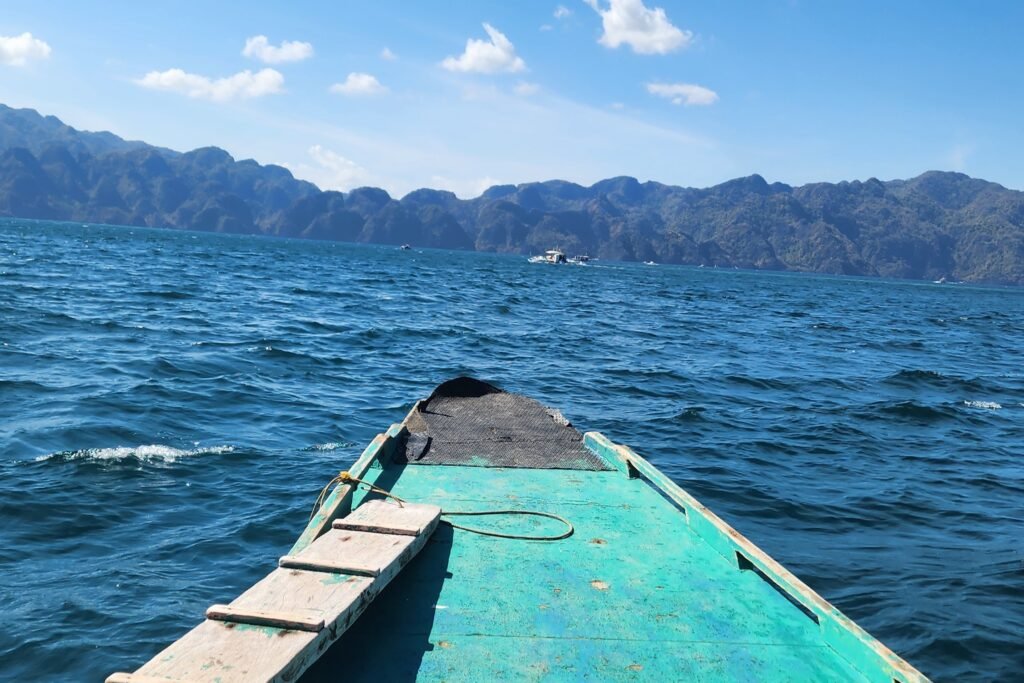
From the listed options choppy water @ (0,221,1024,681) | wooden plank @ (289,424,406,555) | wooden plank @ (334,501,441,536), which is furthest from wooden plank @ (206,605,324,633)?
choppy water @ (0,221,1024,681)

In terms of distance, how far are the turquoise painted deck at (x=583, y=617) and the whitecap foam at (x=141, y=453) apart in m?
5.92

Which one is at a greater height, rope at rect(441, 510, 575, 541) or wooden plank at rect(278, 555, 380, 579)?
wooden plank at rect(278, 555, 380, 579)

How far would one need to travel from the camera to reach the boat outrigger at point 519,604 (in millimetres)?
3482

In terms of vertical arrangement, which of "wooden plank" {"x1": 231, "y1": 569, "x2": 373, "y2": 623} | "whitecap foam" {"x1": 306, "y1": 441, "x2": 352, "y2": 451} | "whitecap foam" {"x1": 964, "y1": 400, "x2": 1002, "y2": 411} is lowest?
"whitecap foam" {"x1": 306, "y1": 441, "x2": 352, "y2": 451}

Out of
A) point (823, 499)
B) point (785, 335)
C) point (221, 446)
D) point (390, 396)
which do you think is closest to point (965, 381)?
point (785, 335)

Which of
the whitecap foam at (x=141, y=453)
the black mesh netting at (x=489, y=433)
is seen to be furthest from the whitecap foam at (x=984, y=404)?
the whitecap foam at (x=141, y=453)

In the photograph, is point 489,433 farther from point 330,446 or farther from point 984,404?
point 984,404

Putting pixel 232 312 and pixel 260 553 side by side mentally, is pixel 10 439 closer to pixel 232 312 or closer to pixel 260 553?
pixel 260 553

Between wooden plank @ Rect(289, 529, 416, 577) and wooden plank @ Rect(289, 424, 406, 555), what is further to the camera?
wooden plank @ Rect(289, 424, 406, 555)

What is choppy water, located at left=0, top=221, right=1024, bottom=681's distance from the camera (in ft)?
21.5

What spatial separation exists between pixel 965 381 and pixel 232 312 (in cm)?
2540

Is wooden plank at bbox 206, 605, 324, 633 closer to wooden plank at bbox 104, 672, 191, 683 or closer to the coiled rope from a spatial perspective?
wooden plank at bbox 104, 672, 191, 683

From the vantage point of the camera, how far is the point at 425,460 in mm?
7629

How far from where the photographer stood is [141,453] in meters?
10.1
